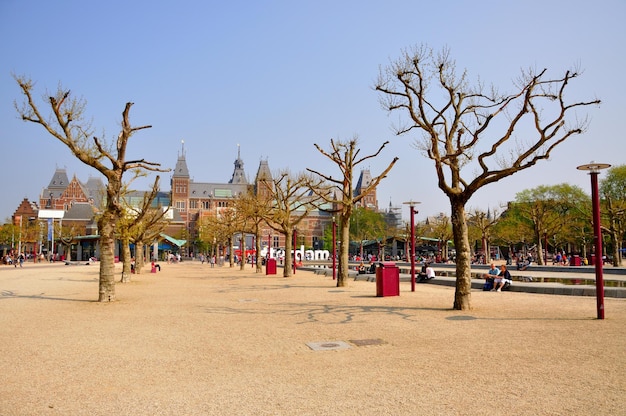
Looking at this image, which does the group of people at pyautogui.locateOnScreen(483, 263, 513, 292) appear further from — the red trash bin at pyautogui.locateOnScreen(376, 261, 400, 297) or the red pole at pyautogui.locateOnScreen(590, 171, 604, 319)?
the red pole at pyautogui.locateOnScreen(590, 171, 604, 319)

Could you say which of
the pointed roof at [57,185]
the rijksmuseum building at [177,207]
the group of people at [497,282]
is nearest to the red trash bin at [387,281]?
the group of people at [497,282]

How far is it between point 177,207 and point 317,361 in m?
136

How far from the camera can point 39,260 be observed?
254 ft

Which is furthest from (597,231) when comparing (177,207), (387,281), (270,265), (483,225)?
(177,207)

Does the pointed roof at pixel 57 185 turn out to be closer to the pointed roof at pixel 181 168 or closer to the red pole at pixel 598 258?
the pointed roof at pixel 181 168

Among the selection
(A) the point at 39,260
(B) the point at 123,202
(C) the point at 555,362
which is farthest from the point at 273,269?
(A) the point at 39,260

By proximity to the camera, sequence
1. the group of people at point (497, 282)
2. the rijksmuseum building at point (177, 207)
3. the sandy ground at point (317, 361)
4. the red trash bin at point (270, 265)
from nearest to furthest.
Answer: the sandy ground at point (317, 361) → the group of people at point (497, 282) → the red trash bin at point (270, 265) → the rijksmuseum building at point (177, 207)

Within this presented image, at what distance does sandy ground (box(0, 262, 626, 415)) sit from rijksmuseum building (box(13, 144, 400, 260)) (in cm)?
7343

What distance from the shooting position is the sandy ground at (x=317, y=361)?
5.34 m

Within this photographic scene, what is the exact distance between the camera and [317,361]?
7.38 m

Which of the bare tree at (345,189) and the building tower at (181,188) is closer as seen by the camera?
the bare tree at (345,189)

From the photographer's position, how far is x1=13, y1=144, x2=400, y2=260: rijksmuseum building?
318 ft

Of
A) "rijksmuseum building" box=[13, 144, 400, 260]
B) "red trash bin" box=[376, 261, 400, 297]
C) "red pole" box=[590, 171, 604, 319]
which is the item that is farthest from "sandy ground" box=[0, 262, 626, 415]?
"rijksmuseum building" box=[13, 144, 400, 260]

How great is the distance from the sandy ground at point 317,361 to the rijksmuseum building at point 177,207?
241 ft
